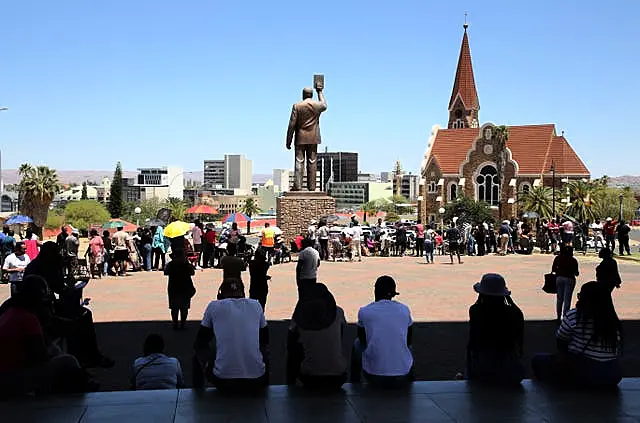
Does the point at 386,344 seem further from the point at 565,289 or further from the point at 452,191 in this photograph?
the point at 452,191

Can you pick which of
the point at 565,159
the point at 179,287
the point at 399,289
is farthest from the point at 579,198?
the point at 179,287

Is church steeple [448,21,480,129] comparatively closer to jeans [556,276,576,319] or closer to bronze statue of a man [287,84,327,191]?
bronze statue of a man [287,84,327,191]

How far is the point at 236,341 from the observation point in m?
5.82

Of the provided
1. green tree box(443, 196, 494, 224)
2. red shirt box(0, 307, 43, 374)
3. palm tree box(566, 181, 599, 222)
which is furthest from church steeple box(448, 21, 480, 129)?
red shirt box(0, 307, 43, 374)

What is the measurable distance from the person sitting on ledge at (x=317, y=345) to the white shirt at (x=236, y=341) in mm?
328

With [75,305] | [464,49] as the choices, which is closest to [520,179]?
[464,49]

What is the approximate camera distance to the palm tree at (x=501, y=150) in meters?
68.6

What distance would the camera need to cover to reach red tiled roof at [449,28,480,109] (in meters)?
85.8

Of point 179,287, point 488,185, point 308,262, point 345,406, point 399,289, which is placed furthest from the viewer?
point 488,185

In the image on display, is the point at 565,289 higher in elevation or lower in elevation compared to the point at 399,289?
higher

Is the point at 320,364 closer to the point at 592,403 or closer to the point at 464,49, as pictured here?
the point at 592,403

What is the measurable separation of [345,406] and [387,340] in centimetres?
72

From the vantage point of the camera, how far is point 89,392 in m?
6.09

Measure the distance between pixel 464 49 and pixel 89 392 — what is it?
8502 centimetres
